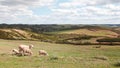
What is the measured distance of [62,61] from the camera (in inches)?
1195

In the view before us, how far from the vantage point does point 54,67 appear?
26.0m

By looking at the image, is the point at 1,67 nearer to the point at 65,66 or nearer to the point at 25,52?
the point at 65,66

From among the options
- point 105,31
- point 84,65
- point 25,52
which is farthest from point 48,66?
point 105,31

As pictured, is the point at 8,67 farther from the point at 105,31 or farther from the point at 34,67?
the point at 105,31

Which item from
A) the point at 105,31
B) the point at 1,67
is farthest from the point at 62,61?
the point at 105,31

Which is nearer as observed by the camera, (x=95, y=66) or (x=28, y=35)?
(x=95, y=66)

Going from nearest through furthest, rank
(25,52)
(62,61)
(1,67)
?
1. (1,67)
2. (62,61)
3. (25,52)

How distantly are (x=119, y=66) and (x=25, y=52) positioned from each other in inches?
Result: 612

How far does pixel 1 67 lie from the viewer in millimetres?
25344

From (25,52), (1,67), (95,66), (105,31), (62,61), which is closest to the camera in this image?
(1,67)

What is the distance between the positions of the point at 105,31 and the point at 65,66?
156 metres

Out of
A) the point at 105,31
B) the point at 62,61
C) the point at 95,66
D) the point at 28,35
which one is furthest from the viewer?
the point at 105,31

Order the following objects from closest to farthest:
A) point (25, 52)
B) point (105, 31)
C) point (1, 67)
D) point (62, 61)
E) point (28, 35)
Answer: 1. point (1, 67)
2. point (62, 61)
3. point (25, 52)
4. point (28, 35)
5. point (105, 31)

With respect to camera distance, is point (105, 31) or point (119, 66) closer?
point (119, 66)
